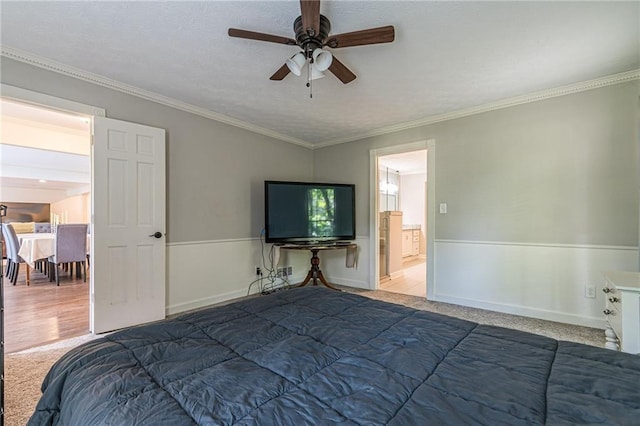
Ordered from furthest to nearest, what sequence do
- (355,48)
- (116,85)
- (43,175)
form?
(43,175) → (116,85) → (355,48)

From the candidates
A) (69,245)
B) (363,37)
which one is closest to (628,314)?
(363,37)

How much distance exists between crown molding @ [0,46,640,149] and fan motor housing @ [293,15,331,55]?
2052 mm

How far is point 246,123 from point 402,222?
13.9 feet

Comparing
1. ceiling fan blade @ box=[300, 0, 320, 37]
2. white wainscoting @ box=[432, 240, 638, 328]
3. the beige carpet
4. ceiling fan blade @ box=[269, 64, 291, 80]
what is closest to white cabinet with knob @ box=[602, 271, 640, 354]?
white wainscoting @ box=[432, 240, 638, 328]

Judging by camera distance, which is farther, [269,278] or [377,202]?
[377,202]

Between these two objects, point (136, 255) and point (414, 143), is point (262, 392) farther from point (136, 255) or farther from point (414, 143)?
point (414, 143)

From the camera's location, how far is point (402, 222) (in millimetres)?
6656

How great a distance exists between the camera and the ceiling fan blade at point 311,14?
5.03ft

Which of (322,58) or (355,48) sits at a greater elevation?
(355,48)

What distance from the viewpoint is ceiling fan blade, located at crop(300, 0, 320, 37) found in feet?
5.03

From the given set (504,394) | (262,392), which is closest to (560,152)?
(504,394)

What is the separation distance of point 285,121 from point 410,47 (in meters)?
2.08

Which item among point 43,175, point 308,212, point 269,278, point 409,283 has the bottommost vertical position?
point 409,283

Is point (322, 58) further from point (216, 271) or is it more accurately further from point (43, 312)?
point (43, 312)
